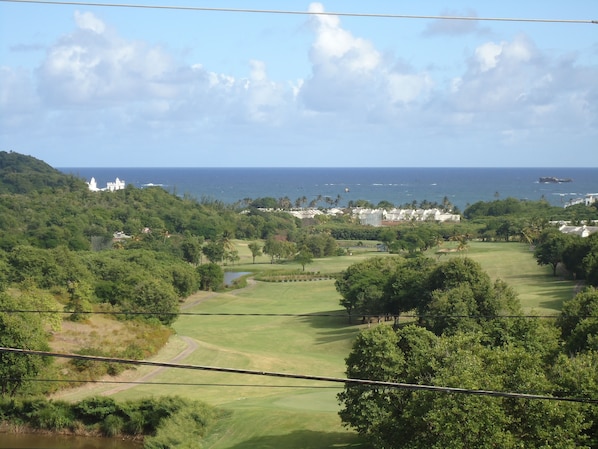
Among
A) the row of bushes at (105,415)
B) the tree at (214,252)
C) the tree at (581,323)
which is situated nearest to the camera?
the tree at (581,323)

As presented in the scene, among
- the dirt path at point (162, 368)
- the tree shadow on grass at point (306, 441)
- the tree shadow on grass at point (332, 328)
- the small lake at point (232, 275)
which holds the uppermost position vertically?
the tree shadow on grass at point (306, 441)

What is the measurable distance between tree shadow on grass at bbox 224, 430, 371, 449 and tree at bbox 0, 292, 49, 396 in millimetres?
10683

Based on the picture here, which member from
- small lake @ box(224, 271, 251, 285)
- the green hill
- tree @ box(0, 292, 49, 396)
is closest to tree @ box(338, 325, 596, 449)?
tree @ box(0, 292, 49, 396)

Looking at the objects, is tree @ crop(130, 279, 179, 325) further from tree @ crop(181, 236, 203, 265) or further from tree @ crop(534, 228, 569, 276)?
tree @ crop(181, 236, 203, 265)

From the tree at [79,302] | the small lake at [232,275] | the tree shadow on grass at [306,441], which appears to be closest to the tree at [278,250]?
the small lake at [232,275]

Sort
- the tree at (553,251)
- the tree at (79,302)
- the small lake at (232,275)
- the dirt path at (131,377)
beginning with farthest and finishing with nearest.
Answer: the small lake at (232,275), the tree at (553,251), the tree at (79,302), the dirt path at (131,377)

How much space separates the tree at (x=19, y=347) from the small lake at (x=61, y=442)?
3.20 m

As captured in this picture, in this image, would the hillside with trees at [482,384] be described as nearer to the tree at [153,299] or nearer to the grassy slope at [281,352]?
the grassy slope at [281,352]

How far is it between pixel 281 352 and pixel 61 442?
67.1 feet

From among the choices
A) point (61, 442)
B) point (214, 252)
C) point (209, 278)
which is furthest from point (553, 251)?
point (61, 442)

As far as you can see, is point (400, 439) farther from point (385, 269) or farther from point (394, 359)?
point (385, 269)

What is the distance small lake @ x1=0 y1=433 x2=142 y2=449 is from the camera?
2869 centimetres

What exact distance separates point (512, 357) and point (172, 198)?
398 ft

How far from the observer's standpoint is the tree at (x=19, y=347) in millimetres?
33219
